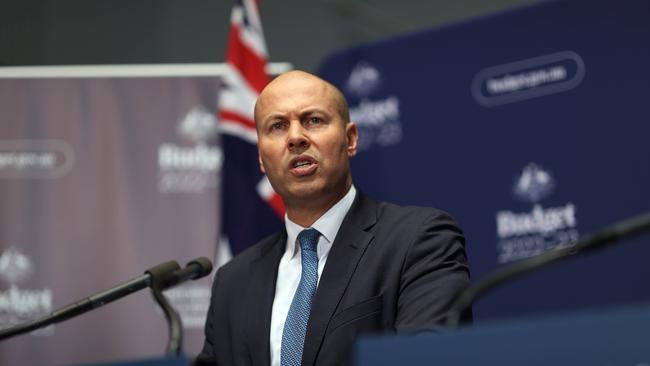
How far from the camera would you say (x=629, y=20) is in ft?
12.2

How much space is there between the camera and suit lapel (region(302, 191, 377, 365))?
90.4 inches

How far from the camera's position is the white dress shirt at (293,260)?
2.45 m

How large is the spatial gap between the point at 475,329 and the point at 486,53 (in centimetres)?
307

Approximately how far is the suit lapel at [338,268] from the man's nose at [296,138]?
0.78 feet

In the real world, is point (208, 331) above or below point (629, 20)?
below

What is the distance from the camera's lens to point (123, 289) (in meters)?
1.97

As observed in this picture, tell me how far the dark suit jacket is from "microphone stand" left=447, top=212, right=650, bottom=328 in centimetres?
48

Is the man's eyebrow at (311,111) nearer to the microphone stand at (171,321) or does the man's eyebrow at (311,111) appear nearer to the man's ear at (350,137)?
the man's ear at (350,137)

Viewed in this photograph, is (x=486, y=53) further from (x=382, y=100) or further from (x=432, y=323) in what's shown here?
(x=432, y=323)

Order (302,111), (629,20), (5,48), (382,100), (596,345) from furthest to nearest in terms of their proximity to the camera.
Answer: (5,48)
(382,100)
(629,20)
(302,111)
(596,345)

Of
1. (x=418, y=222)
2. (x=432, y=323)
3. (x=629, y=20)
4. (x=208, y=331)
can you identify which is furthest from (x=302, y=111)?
(x=629, y=20)

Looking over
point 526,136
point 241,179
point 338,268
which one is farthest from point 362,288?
point 241,179

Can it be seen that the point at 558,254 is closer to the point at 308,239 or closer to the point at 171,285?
the point at 171,285

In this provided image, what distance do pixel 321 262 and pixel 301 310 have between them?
19cm
